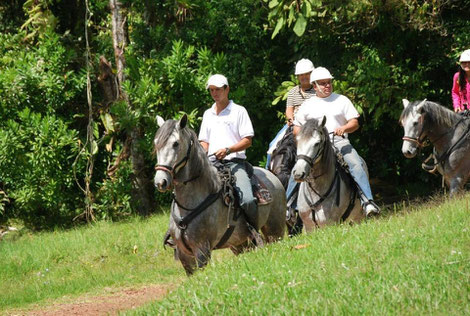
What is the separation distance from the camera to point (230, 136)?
32.0 ft

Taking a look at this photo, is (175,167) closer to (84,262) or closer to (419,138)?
(419,138)

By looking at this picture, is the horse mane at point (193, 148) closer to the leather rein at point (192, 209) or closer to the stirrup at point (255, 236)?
the leather rein at point (192, 209)

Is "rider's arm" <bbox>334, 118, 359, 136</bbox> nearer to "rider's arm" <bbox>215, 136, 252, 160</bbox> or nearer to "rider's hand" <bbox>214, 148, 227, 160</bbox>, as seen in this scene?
"rider's arm" <bbox>215, 136, 252, 160</bbox>

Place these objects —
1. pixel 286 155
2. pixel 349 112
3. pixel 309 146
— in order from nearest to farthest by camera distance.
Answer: pixel 309 146, pixel 349 112, pixel 286 155

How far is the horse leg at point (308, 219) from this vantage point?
32.6 ft

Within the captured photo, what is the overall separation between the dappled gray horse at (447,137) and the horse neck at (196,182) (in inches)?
173

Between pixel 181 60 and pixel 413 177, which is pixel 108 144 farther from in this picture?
pixel 413 177

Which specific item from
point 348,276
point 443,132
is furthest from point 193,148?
point 443,132

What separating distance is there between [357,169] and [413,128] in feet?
8.83

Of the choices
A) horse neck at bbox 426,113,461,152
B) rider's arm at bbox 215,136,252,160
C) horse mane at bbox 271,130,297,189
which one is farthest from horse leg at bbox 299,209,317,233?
horse neck at bbox 426,113,461,152

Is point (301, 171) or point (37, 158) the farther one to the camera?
point (37, 158)

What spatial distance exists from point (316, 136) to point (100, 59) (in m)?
10.0

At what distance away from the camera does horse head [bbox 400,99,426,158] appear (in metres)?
12.1

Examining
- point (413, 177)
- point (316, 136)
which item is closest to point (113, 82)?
point (413, 177)
